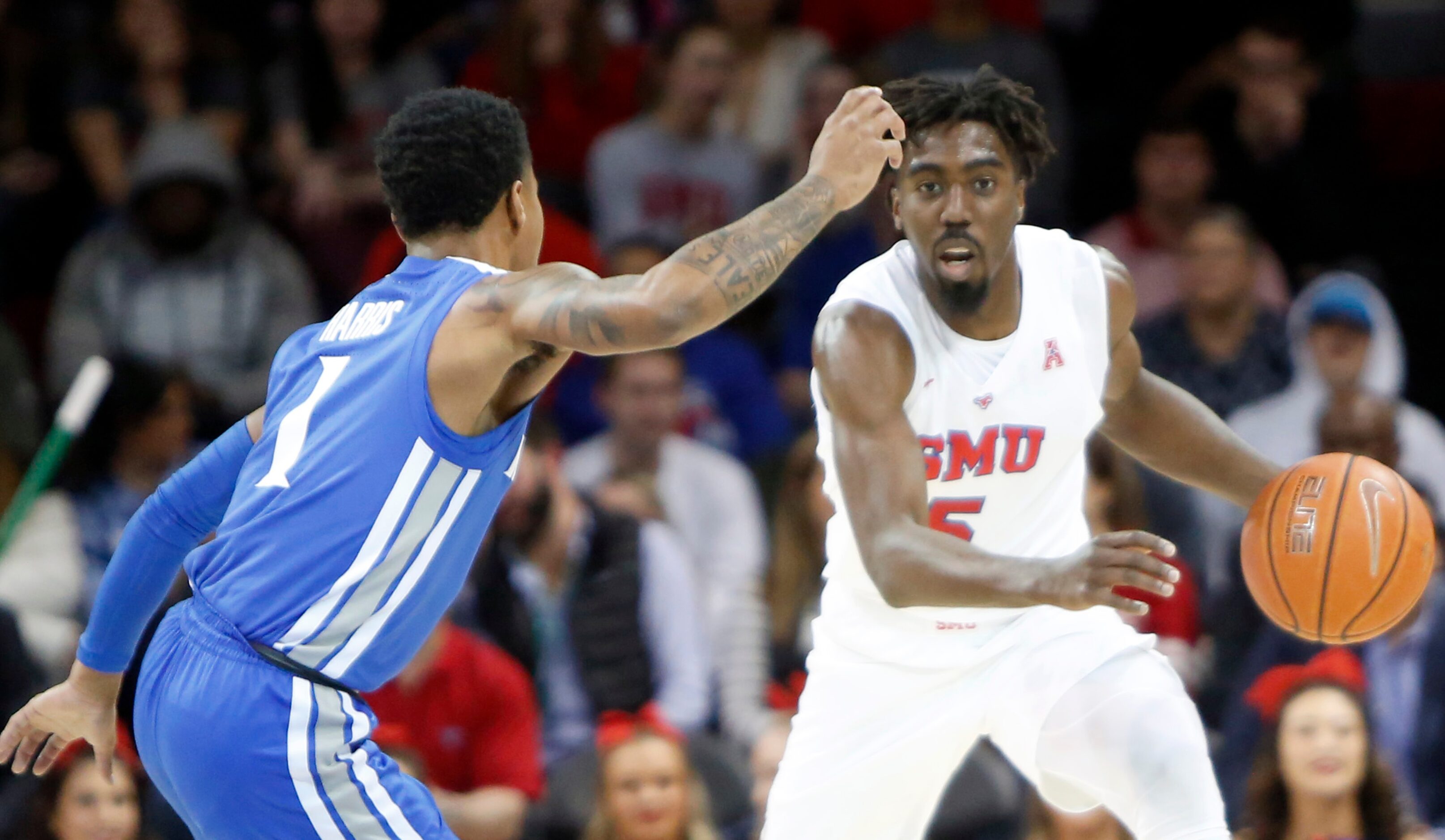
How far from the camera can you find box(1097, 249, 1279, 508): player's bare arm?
4.79 metres

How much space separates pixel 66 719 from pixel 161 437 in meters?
3.44

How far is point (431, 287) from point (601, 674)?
362 cm

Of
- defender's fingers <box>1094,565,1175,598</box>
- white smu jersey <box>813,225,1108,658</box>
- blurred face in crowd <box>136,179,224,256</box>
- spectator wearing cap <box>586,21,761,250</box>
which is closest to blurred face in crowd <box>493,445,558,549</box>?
spectator wearing cap <box>586,21,761,250</box>

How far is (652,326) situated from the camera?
367 cm

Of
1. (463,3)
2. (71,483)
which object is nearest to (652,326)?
(71,483)

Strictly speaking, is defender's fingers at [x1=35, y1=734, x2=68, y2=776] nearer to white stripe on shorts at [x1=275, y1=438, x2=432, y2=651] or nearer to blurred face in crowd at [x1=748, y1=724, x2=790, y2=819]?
white stripe on shorts at [x1=275, y1=438, x2=432, y2=651]

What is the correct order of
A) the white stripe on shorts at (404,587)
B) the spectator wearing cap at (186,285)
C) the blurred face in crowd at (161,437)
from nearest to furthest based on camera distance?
the white stripe on shorts at (404,587)
the blurred face in crowd at (161,437)
the spectator wearing cap at (186,285)

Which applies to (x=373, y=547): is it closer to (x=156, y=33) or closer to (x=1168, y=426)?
(x=1168, y=426)

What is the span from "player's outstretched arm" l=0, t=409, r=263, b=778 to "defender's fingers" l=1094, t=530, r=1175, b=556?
1.84 m

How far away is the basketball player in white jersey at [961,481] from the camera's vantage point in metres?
4.30

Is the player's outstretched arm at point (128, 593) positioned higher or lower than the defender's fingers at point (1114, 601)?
lower

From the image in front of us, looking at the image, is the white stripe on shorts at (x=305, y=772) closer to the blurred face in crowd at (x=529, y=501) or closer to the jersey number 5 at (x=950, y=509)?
the jersey number 5 at (x=950, y=509)

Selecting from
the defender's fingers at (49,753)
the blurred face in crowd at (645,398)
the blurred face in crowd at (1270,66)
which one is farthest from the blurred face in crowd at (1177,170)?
the defender's fingers at (49,753)

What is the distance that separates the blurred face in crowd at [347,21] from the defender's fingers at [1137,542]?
673 centimetres
